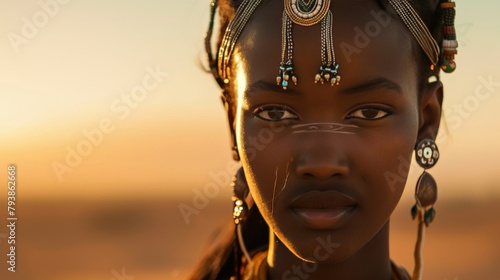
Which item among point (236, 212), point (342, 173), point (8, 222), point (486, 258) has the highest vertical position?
point (342, 173)

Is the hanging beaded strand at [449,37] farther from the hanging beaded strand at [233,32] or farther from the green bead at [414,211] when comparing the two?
the hanging beaded strand at [233,32]

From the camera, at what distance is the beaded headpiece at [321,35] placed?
10.7 ft

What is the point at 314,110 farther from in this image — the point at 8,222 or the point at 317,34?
the point at 8,222

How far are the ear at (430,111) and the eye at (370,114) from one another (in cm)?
36

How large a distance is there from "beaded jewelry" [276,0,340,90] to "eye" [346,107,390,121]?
168mm

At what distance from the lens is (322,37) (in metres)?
3.28


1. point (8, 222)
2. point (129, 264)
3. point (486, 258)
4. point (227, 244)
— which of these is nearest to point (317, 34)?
point (227, 244)

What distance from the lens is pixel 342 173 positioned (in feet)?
10.6

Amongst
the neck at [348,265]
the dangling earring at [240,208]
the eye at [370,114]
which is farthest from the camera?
the dangling earring at [240,208]

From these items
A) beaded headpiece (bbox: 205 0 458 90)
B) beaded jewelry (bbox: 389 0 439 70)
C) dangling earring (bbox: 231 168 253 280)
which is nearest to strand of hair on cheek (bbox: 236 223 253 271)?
dangling earring (bbox: 231 168 253 280)

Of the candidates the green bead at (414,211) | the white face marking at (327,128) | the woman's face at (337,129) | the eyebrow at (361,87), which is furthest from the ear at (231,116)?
the green bead at (414,211)

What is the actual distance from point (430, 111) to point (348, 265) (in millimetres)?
789

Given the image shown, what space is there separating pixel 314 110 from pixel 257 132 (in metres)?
0.32

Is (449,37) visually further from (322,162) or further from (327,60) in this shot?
(322,162)
